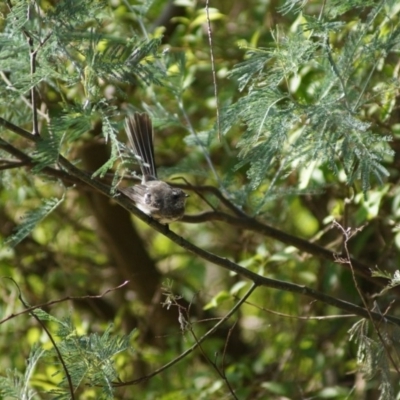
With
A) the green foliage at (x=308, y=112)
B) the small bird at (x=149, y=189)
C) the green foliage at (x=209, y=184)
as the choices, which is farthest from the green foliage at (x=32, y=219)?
the green foliage at (x=308, y=112)

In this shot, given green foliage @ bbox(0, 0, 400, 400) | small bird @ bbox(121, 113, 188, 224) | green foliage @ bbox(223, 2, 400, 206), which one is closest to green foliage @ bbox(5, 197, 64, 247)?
green foliage @ bbox(0, 0, 400, 400)

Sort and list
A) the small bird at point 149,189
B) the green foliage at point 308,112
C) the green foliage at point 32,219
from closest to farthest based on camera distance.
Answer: the green foliage at point 308,112
the green foliage at point 32,219
the small bird at point 149,189

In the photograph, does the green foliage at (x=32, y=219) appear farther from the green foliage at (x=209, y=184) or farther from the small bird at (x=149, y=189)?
the small bird at (x=149, y=189)

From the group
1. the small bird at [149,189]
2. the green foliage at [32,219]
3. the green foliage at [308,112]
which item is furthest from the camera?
the small bird at [149,189]

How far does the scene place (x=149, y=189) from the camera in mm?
3717

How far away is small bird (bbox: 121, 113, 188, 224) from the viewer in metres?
3.52

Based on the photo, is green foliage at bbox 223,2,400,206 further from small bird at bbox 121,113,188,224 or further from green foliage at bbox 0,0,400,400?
small bird at bbox 121,113,188,224

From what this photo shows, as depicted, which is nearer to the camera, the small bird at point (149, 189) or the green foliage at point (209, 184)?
the green foliage at point (209, 184)

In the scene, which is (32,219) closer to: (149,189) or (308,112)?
(149,189)

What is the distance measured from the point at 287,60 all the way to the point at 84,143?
2327 millimetres

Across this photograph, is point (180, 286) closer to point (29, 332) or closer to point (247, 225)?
point (29, 332)

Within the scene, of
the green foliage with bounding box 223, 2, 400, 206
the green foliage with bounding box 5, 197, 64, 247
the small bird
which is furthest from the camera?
the small bird

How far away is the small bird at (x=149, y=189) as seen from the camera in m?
3.52

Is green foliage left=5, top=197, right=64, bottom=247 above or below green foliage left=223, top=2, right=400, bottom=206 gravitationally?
below
